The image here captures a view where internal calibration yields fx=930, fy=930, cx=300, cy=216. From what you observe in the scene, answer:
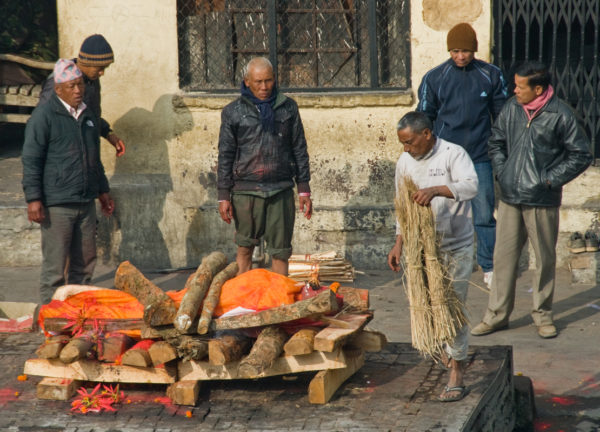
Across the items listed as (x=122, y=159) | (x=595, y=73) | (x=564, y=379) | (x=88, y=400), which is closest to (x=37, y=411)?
(x=88, y=400)

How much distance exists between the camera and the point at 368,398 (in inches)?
200

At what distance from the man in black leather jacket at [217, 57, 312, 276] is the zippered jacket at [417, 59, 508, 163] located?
134 centimetres

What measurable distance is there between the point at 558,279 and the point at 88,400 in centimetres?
491

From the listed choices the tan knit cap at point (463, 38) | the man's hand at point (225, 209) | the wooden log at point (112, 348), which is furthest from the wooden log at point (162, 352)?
the tan knit cap at point (463, 38)

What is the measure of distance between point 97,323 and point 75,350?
333 millimetres

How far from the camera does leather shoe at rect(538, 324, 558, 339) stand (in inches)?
273

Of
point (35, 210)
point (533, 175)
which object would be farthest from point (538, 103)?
point (35, 210)

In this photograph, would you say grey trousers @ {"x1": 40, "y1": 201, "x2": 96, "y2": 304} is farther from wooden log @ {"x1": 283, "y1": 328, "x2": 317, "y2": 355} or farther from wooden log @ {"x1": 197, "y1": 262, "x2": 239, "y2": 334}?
wooden log @ {"x1": 283, "y1": 328, "x2": 317, "y2": 355}

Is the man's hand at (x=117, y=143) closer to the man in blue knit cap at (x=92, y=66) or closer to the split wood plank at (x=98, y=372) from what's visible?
the man in blue knit cap at (x=92, y=66)

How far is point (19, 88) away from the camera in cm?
1015

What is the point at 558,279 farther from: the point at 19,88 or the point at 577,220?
the point at 19,88

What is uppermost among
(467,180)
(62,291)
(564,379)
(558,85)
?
(558,85)

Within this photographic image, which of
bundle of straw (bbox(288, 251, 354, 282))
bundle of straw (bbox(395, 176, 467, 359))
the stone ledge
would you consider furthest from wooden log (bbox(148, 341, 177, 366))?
the stone ledge

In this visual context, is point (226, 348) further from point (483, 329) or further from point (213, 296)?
point (483, 329)
